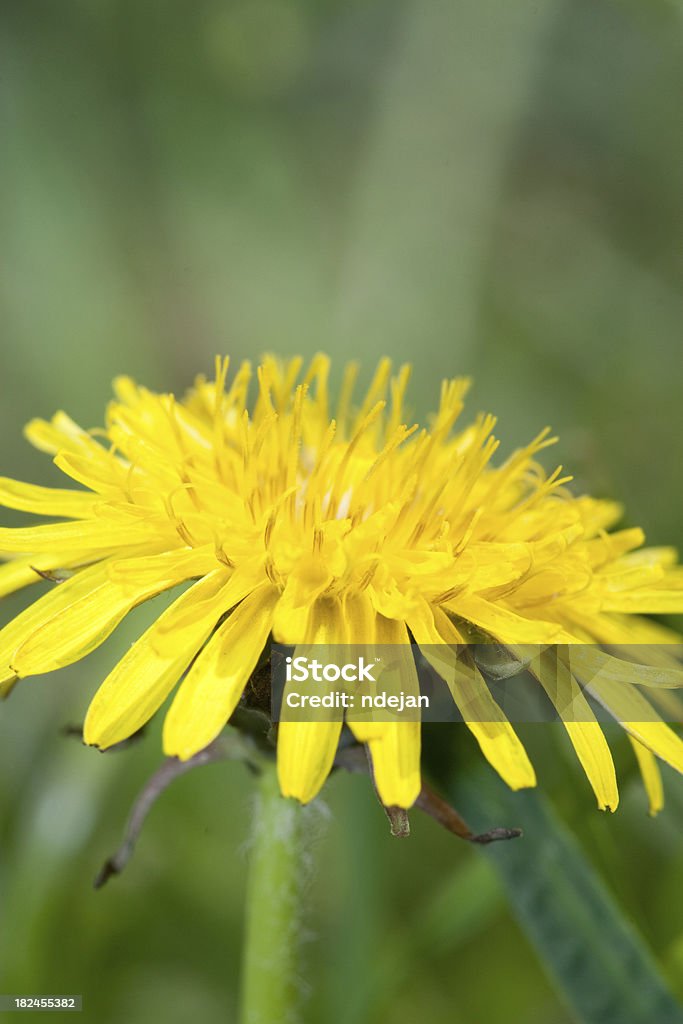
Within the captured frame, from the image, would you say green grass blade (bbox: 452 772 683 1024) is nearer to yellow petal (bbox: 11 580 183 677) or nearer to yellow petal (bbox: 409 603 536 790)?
yellow petal (bbox: 409 603 536 790)

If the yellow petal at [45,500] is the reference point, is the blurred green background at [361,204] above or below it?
above

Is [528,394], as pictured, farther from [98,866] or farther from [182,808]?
[98,866]

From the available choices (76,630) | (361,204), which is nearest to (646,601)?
(76,630)

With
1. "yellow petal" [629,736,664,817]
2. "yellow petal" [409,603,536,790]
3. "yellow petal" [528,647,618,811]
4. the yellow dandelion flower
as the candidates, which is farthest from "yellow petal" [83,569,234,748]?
"yellow petal" [629,736,664,817]

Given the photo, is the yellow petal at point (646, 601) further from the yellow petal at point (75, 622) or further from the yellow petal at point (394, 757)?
the yellow petal at point (75, 622)

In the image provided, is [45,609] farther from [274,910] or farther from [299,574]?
[274,910]

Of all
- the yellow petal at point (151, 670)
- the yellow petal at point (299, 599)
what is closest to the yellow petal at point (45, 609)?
the yellow petal at point (151, 670)

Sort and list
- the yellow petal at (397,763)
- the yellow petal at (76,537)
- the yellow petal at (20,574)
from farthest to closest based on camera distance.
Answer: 1. the yellow petal at (20,574)
2. the yellow petal at (76,537)
3. the yellow petal at (397,763)

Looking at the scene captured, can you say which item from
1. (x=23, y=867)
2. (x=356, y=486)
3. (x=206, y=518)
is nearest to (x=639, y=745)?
(x=356, y=486)

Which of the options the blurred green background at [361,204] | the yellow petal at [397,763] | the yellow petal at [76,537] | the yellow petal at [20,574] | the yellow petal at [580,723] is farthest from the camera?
the blurred green background at [361,204]

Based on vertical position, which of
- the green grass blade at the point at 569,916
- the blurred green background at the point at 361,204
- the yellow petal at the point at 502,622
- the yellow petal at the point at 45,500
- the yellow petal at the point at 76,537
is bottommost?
the green grass blade at the point at 569,916
